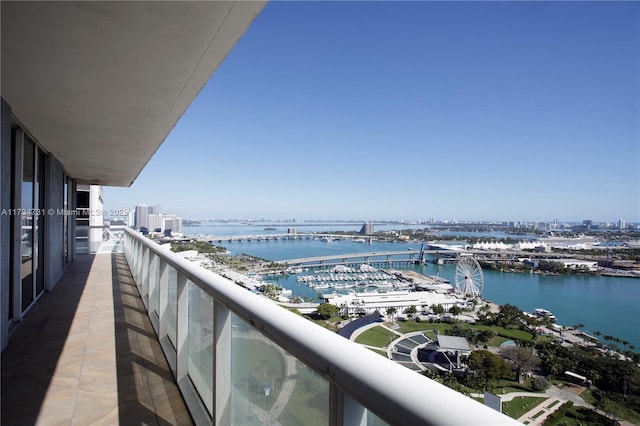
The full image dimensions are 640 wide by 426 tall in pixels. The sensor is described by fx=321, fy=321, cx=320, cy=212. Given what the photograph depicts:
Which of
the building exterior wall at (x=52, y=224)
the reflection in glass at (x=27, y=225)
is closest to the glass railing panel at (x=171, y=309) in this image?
the reflection in glass at (x=27, y=225)

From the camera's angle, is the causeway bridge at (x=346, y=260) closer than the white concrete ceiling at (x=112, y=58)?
No

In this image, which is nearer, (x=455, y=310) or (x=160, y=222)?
(x=455, y=310)

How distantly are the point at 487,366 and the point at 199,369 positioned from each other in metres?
9.83

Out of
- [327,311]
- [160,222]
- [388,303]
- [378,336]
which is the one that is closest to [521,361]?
[378,336]

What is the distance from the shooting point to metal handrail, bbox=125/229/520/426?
0.41 m

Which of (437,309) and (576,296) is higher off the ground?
(437,309)

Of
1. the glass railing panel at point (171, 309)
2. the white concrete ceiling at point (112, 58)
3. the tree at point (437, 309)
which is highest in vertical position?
the white concrete ceiling at point (112, 58)

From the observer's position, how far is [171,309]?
2756 millimetres

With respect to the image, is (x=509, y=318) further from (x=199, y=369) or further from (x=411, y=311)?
(x=199, y=369)

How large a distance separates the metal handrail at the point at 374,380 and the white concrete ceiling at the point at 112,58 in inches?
72.8

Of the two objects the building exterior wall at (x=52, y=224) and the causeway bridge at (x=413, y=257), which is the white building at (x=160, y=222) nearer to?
the building exterior wall at (x=52, y=224)

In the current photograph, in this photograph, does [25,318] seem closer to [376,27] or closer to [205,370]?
[205,370]

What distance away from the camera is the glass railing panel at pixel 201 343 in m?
1.73

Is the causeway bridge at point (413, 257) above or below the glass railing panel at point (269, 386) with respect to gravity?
below
